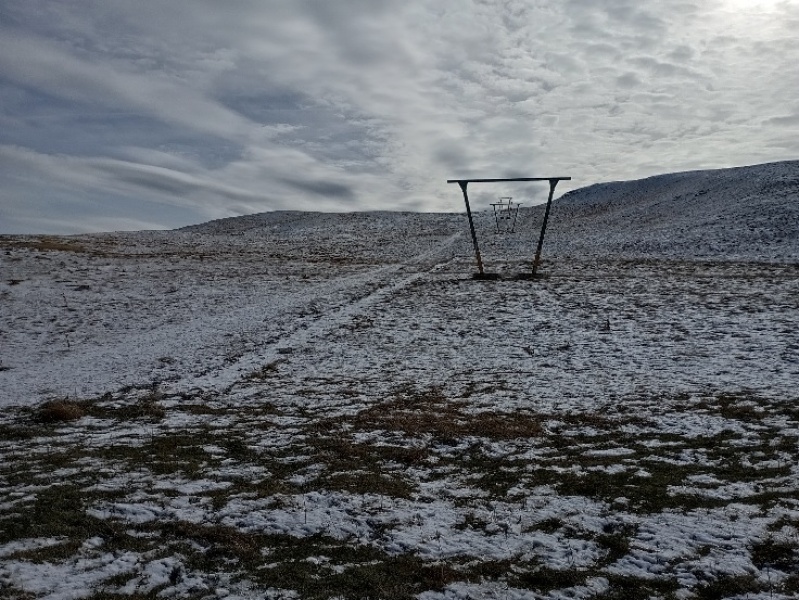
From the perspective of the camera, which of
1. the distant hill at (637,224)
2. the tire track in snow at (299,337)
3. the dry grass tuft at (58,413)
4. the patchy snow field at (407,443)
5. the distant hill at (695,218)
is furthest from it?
the distant hill at (637,224)

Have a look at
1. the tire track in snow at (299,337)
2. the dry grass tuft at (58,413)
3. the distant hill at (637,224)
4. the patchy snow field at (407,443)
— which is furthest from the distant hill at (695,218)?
the dry grass tuft at (58,413)

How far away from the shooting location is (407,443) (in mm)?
8352

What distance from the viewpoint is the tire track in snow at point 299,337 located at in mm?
12600

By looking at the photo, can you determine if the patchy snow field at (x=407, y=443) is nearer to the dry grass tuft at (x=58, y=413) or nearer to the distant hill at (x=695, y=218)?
the dry grass tuft at (x=58, y=413)

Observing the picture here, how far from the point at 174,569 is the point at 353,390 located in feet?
22.1

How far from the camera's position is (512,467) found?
24.2 ft

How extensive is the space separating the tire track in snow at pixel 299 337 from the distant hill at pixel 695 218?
16694 millimetres

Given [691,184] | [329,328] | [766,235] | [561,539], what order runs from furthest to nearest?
[691,184] < [766,235] < [329,328] < [561,539]

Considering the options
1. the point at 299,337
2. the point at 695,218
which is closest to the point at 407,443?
the point at 299,337

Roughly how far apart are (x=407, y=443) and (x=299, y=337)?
934 centimetres

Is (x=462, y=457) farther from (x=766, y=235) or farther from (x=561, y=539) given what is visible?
(x=766, y=235)

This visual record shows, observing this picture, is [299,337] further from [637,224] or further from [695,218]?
[637,224]

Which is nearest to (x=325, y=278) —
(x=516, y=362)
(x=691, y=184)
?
(x=516, y=362)

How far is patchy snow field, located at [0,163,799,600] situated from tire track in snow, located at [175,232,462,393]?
13cm
